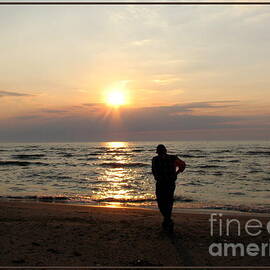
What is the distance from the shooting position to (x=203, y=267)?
16.5ft

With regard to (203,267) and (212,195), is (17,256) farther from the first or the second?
(212,195)

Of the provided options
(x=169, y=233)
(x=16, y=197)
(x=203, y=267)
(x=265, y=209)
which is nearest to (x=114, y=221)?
(x=169, y=233)

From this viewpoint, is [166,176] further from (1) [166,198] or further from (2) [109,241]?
(2) [109,241]

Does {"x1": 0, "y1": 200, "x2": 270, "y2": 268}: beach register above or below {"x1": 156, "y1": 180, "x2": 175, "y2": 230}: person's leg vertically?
below

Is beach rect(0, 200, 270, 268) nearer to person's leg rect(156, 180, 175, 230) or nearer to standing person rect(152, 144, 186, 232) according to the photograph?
person's leg rect(156, 180, 175, 230)

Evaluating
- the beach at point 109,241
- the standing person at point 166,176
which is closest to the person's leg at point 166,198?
the standing person at point 166,176

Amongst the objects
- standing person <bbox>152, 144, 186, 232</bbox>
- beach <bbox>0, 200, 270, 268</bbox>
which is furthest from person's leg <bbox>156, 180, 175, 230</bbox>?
beach <bbox>0, 200, 270, 268</bbox>

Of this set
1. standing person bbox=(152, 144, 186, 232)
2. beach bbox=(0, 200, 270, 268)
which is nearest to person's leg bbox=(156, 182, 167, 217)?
standing person bbox=(152, 144, 186, 232)

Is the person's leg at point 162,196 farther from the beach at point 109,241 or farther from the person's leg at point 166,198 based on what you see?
the beach at point 109,241

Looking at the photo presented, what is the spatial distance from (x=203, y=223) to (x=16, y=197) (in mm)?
9239

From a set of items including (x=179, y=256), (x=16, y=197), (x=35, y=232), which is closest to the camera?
(x=179, y=256)

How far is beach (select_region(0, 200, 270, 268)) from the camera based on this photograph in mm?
5258

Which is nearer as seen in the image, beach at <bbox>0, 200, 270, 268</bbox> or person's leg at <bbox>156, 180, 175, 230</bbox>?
beach at <bbox>0, 200, 270, 268</bbox>

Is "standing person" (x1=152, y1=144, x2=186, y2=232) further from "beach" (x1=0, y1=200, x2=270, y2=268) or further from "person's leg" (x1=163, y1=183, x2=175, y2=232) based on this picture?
"beach" (x1=0, y1=200, x2=270, y2=268)
